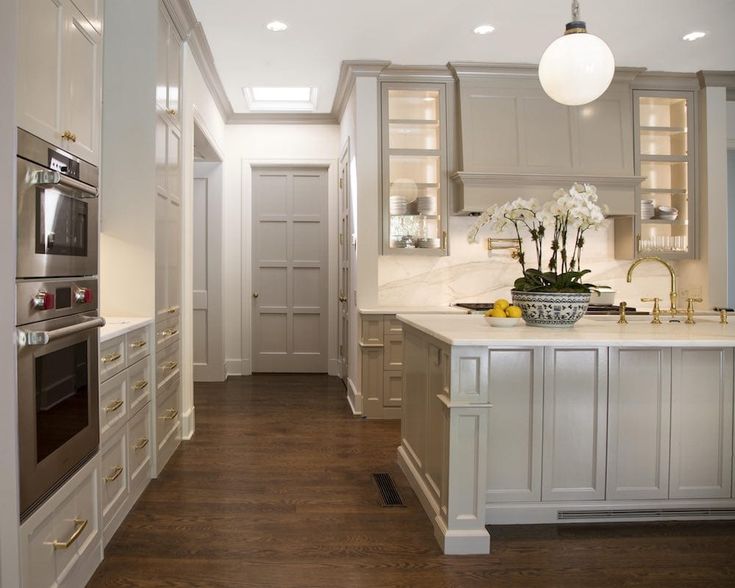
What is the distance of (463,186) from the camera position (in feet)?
17.1

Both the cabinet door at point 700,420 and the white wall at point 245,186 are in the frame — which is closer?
the cabinet door at point 700,420

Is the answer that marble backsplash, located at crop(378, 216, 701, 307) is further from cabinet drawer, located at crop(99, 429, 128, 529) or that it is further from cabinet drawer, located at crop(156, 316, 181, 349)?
cabinet drawer, located at crop(99, 429, 128, 529)

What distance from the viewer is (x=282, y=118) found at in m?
6.78

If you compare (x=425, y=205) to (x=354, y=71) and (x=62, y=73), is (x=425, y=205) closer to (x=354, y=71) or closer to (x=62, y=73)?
(x=354, y=71)

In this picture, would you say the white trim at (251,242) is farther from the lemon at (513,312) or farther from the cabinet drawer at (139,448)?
the lemon at (513,312)

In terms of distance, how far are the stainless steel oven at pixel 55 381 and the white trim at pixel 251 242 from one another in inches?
182

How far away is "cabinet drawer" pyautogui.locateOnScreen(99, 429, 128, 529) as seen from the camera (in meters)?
2.67

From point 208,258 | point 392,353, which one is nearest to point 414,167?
point 392,353

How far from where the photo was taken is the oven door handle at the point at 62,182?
73.8 inches

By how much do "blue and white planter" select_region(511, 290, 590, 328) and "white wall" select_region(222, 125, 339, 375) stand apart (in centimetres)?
417

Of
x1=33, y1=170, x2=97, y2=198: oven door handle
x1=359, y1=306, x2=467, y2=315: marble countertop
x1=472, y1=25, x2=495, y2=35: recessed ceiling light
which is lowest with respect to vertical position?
x1=359, y1=306, x2=467, y2=315: marble countertop

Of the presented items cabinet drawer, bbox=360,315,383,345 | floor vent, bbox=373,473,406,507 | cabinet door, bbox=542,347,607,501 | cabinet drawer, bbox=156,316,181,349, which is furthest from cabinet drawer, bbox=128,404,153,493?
cabinet drawer, bbox=360,315,383,345

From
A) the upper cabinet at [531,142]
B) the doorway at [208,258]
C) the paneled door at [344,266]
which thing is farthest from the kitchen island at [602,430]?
the doorway at [208,258]

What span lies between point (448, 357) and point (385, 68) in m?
3.33
